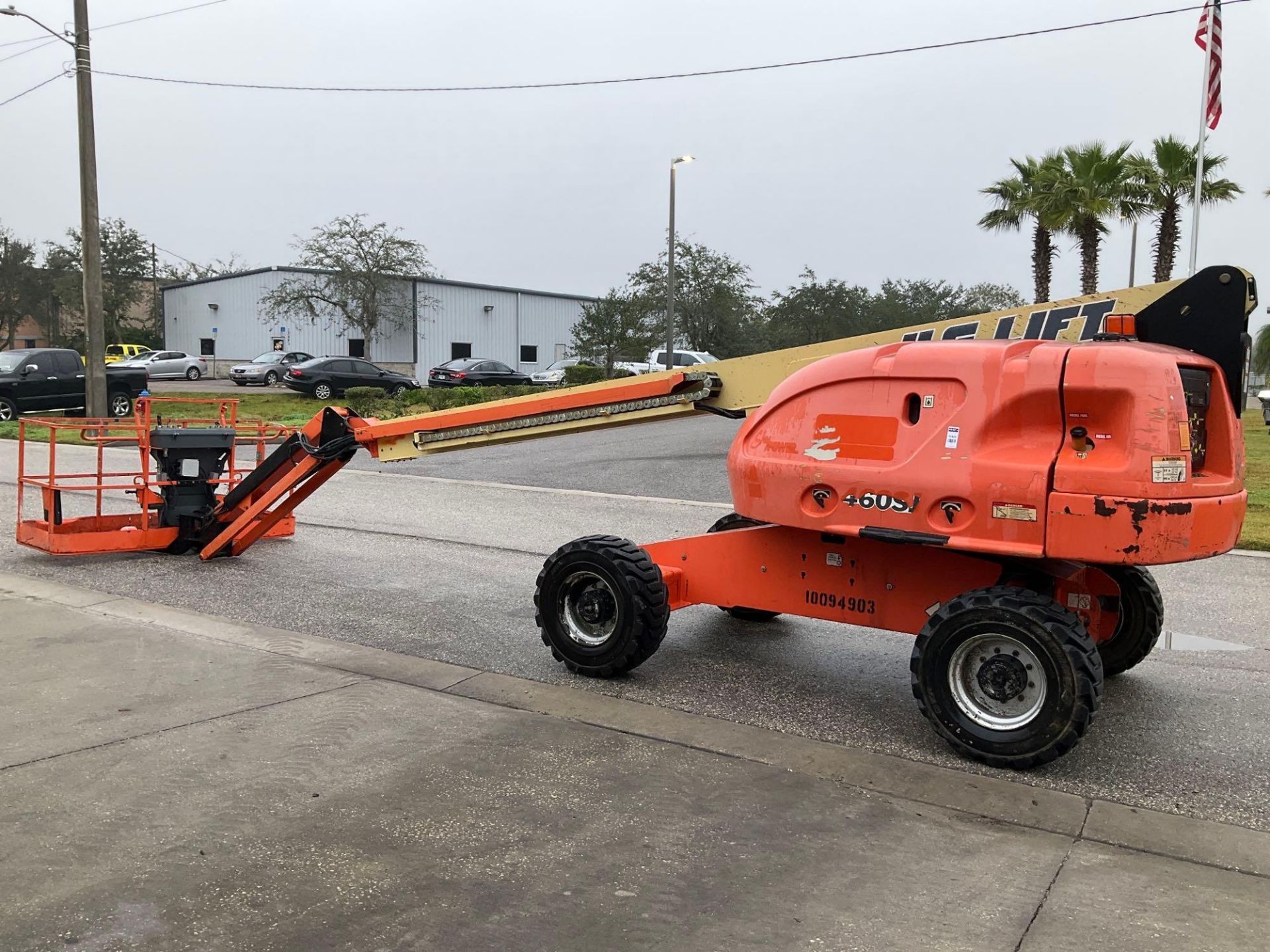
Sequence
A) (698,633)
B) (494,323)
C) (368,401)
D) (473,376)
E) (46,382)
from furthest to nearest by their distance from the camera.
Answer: (494,323) → (473,376) → (368,401) → (46,382) → (698,633)

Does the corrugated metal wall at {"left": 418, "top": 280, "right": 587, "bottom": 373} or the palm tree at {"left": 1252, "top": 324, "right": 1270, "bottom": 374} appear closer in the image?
the palm tree at {"left": 1252, "top": 324, "right": 1270, "bottom": 374}

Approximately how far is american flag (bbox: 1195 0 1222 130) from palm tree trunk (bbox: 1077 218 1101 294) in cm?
808

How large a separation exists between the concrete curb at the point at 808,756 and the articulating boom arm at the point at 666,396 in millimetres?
1619

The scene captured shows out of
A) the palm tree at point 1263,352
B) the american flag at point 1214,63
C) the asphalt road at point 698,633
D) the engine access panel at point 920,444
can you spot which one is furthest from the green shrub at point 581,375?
the engine access panel at point 920,444

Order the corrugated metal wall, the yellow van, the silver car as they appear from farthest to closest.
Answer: the corrugated metal wall < the yellow van < the silver car

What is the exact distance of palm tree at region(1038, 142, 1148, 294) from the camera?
104 feet

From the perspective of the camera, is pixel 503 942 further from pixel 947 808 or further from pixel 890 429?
pixel 890 429

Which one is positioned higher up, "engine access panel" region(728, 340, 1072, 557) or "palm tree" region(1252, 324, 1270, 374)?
"palm tree" region(1252, 324, 1270, 374)

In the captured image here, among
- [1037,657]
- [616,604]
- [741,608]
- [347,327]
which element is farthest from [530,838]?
[347,327]

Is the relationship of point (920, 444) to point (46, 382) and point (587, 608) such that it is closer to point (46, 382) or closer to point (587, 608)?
point (587, 608)

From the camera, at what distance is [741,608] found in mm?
7258

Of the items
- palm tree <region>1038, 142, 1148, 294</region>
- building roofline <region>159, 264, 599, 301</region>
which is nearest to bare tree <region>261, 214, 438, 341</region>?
building roofline <region>159, 264, 599, 301</region>

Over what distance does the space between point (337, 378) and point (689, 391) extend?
104 ft

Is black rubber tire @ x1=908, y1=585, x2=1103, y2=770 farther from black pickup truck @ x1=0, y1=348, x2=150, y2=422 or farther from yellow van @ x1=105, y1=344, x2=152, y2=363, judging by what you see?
yellow van @ x1=105, y1=344, x2=152, y2=363
